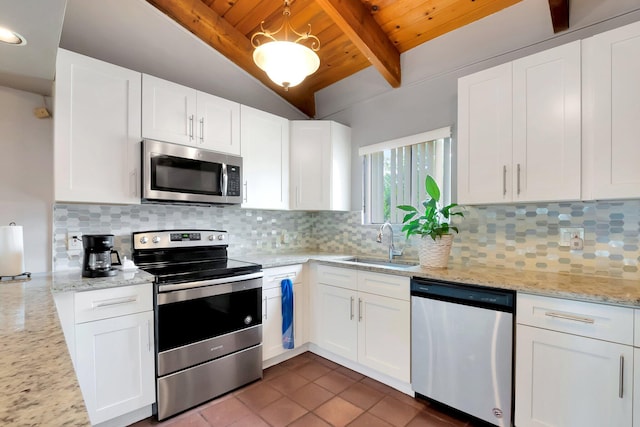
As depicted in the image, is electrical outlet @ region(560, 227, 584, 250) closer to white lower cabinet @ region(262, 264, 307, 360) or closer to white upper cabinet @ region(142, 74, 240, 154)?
white lower cabinet @ region(262, 264, 307, 360)

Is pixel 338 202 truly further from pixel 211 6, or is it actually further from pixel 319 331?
pixel 211 6

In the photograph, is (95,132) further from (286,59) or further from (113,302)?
(286,59)

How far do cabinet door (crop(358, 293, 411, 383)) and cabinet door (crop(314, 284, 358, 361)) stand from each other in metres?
0.07

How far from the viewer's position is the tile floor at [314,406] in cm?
187

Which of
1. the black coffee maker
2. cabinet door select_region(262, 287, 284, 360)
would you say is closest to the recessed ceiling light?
the black coffee maker

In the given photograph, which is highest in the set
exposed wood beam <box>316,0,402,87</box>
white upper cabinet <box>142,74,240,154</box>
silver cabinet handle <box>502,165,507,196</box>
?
exposed wood beam <box>316,0,402,87</box>

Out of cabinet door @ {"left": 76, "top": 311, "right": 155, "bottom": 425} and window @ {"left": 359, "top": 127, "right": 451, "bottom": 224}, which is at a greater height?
window @ {"left": 359, "top": 127, "right": 451, "bottom": 224}

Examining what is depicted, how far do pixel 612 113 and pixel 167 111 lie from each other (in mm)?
2747

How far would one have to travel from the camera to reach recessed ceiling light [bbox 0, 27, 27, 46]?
1287mm

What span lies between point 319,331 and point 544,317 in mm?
1701

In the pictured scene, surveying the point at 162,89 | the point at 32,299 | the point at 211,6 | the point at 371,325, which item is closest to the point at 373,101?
the point at 211,6

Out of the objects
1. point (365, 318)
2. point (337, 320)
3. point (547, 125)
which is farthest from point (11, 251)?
point (547, 125)

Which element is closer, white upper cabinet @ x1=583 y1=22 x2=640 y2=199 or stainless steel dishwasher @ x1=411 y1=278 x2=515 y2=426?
white upper cabinet @ x1=583 y1=22 x2=640 y2=199

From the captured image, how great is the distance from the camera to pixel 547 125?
1.80 metres
